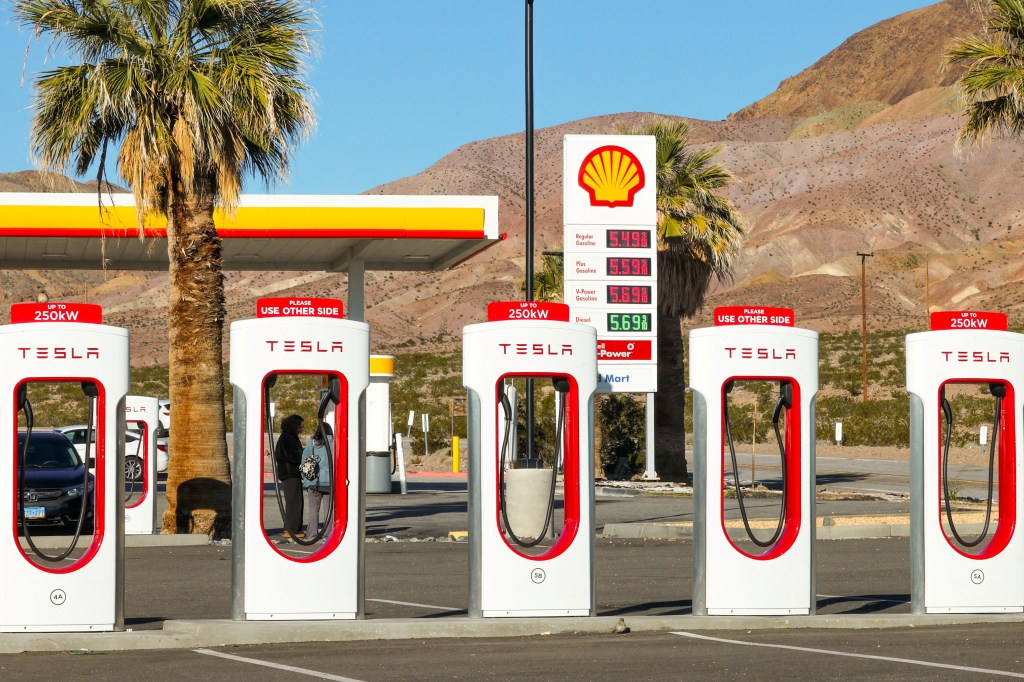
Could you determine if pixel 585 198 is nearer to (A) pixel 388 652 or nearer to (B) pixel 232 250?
(B) pixel 232 250

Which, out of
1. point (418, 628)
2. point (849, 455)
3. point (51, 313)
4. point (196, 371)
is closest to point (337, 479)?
point (418, 628)

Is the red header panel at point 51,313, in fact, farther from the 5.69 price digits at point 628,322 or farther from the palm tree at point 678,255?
the palm tree at point 678,255

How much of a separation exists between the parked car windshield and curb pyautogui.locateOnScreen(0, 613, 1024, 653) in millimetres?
10174

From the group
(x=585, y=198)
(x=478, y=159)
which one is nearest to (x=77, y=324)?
(x=585, y=198)

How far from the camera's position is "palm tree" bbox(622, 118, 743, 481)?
3097 centimetres

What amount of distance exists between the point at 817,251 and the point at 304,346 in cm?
13997

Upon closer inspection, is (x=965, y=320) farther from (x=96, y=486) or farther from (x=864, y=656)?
(x=96, y=486)

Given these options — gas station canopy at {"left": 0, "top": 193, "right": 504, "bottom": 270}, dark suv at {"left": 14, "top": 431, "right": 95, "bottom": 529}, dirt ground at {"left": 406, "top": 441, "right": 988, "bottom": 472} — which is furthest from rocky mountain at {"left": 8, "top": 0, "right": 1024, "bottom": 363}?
dark suv at {"left": 14, "top": 431, "right": 95, "bottom": 529}

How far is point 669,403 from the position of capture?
104ft

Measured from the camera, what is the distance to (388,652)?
936cm

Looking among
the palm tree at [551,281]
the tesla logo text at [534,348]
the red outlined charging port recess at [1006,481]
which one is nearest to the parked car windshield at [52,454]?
the tesla logo text at [534,348]

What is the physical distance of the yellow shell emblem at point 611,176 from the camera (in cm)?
2366

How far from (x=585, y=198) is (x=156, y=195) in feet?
27.4

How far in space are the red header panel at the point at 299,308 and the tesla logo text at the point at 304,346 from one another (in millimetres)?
222
